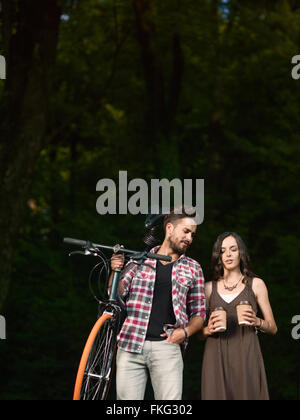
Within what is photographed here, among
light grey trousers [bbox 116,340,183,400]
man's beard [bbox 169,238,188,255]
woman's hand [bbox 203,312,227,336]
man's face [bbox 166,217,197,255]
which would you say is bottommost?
light grey trousers [bbox 116,340,183,400]

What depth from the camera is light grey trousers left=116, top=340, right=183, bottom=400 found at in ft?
13.1

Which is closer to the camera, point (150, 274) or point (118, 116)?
point (150, 274)

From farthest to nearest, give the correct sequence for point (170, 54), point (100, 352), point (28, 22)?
1. point (170, 54)
2. point (28, 22)
3. point (100, 352)

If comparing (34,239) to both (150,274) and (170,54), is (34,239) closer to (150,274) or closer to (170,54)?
(170,54)

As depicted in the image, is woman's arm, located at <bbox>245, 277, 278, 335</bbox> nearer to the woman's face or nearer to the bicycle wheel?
the woman's face

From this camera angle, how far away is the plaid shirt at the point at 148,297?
402 cm

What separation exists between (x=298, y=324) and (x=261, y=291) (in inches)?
254

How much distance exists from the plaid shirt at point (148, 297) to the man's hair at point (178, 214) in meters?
0.24

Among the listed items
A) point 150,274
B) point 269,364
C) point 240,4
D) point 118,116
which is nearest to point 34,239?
point 118,116

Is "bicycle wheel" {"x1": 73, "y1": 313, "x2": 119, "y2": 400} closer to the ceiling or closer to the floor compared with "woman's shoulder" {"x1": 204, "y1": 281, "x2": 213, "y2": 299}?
closer to the floor

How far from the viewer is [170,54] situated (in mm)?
16078

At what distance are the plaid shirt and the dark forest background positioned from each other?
164 inches

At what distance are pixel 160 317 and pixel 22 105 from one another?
16.6ft

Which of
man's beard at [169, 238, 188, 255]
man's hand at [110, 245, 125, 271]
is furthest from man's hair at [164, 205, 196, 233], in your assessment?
man's hand at [110, 245, 125, 271]
